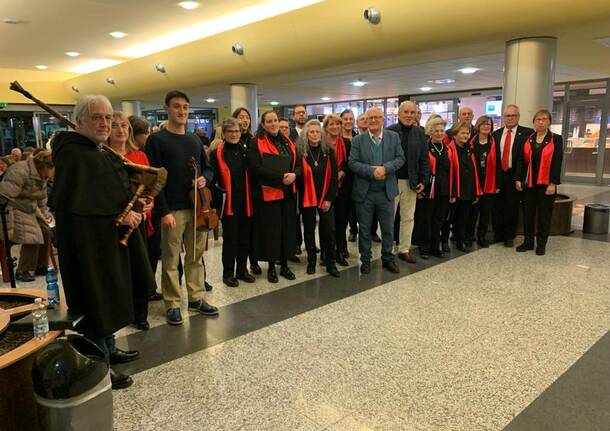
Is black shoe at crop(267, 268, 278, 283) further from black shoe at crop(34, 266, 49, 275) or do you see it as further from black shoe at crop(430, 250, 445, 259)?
black shoe at crop(34, 266, 49, 275)

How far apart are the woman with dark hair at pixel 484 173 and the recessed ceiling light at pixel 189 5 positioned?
454cm

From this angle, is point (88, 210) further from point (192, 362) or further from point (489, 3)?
point (489, 3)

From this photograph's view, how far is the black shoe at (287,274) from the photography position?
4.46m

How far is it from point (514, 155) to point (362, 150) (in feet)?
7.16

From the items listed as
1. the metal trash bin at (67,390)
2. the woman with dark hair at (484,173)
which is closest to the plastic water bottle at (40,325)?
the metal trash bin at (67,390)

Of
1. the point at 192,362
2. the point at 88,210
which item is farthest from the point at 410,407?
the point at 88,210

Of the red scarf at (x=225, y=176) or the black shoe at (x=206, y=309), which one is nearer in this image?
the black shoe at (x=206, y=309)

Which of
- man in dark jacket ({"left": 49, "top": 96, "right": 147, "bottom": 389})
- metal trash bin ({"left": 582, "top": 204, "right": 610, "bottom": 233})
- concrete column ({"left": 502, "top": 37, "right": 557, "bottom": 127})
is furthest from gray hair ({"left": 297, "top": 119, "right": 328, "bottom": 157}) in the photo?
metal trash bin ({"left": 582, "top": 204, "right": 610, "bottom": 233})

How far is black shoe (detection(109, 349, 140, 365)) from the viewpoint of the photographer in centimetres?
284

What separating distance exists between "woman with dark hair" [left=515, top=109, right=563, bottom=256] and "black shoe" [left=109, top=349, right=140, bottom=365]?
4434 millimetres

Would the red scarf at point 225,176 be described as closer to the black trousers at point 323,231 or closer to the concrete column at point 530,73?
the black trousers at point 323,231

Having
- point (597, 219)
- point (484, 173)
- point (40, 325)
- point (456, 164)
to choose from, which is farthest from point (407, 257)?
point (40, 325)

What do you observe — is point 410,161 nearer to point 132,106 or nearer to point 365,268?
point 365,268

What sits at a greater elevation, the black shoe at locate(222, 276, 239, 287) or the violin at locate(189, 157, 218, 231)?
the violin at locate(189, 157, 218, 231)
